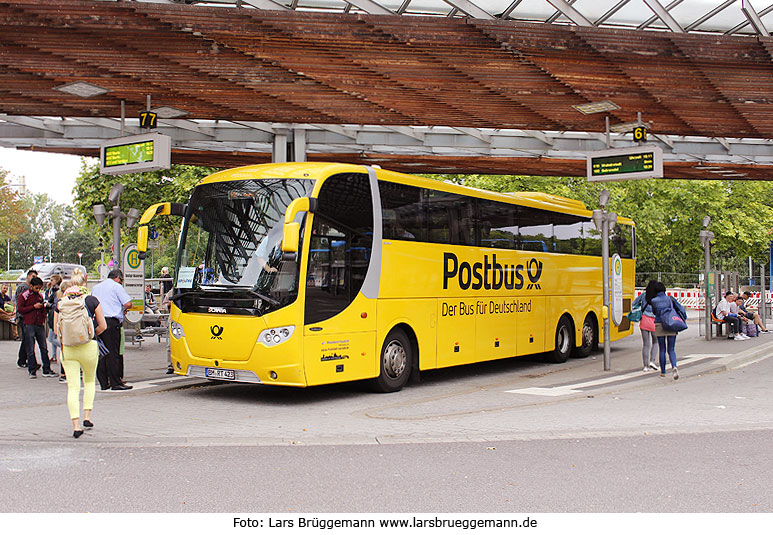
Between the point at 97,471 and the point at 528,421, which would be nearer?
the point at 97,471

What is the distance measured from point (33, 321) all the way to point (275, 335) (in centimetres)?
595

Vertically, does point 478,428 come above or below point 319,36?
below

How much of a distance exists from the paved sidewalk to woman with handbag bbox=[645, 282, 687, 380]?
1.95 ft

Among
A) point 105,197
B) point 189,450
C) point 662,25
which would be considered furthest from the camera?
point 105,197

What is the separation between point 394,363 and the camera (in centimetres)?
1273

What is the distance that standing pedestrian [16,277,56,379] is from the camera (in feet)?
47.2

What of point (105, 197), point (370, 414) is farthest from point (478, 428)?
point (105, 197)

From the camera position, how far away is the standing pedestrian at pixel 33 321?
14391 mm

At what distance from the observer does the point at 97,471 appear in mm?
7027

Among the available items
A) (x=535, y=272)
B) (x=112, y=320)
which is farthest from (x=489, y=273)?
(x=112, y=320)

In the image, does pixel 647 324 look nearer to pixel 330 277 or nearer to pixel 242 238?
pixel 330 277

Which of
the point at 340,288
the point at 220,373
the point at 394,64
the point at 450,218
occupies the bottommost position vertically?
the point at 220,373
